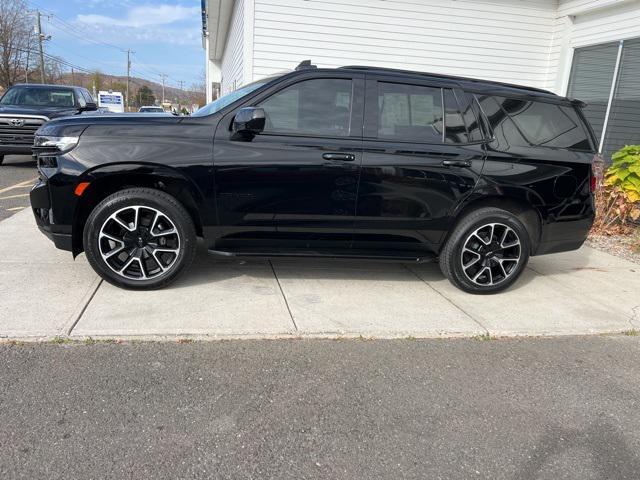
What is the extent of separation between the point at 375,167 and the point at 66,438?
9.56 feet

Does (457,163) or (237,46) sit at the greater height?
(237,46)

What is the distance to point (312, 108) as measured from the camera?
13.4 feet

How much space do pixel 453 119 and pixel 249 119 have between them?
1849 mm

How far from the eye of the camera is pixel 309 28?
898 centimetres

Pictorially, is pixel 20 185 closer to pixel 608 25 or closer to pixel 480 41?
pixel 480 41

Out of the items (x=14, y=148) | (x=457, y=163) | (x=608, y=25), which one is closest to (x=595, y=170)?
(x=457, y=163)

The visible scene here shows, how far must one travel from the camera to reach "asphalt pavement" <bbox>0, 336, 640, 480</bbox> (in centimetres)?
229

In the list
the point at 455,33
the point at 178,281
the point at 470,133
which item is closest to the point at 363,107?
the point at 470,133

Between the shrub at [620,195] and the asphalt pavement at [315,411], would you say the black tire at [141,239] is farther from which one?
the shrub at [620,195]

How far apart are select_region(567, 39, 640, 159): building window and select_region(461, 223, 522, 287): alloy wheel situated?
5836 millimetres

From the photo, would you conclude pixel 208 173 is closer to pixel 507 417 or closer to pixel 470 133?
pixel 470 133

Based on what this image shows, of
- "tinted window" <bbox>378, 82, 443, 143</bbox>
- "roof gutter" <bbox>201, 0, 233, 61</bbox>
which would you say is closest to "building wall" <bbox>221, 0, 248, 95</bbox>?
"roof gutter" <bbox>201, 0, 233, 61</bbox>

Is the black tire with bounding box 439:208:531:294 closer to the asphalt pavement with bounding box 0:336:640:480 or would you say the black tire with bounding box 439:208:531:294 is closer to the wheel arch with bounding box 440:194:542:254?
the wheel arch with bounding box 440:194:542:254

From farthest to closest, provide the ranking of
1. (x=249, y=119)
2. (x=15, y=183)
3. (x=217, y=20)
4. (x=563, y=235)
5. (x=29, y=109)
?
(x=217, y=20), (x=29, y=109), (x=15, y=183), (x=563, y=235), (x=249, y=119)
